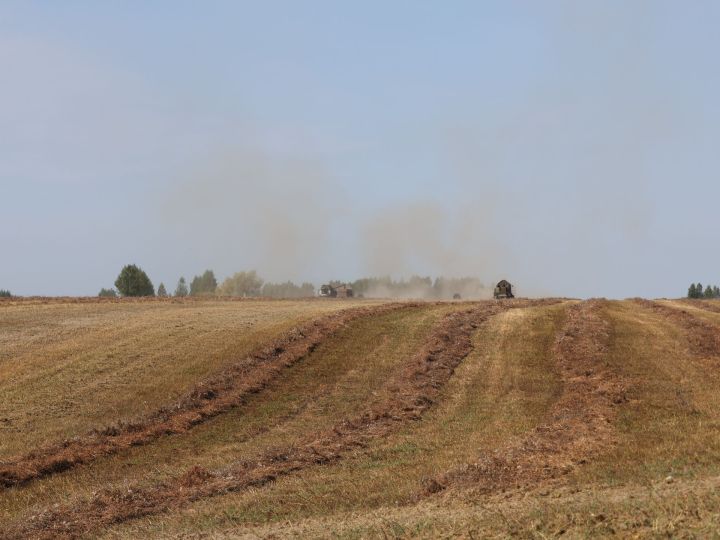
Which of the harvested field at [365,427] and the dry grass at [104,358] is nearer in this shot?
the harvested field at [365,427]

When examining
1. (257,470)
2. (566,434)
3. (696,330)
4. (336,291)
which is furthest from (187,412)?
(336,291)

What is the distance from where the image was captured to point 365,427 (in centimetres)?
2781

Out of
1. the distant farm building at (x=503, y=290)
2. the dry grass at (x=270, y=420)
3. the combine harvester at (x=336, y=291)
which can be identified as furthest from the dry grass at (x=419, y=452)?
the combine harvester at (x=336, y=291)

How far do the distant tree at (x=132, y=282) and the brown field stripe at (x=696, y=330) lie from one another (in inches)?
4289

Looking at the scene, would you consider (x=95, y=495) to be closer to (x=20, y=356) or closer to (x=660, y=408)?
(x=660, y=408)

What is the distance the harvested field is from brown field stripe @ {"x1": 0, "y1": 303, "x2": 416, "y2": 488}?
0.09 m

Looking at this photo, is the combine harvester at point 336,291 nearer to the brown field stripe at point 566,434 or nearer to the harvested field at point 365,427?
the harvested field at point 365,427

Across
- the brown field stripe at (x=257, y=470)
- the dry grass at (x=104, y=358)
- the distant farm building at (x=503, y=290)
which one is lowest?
the brown field stripe at (x=257, y=470)

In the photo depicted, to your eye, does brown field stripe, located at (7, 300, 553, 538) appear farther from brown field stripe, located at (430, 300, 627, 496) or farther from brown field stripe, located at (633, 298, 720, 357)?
Result: brown field stripe, located at (633, 298, 720, 357)

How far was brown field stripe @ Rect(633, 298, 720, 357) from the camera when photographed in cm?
3850

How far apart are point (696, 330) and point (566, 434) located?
24951 millimetres

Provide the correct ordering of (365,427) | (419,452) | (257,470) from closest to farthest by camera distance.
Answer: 1. (257,470)
2. (419,452)
3. (365,427)

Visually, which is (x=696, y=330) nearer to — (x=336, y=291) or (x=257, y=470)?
(x=257, y=470)

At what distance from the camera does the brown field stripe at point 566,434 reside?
19.3 meters
